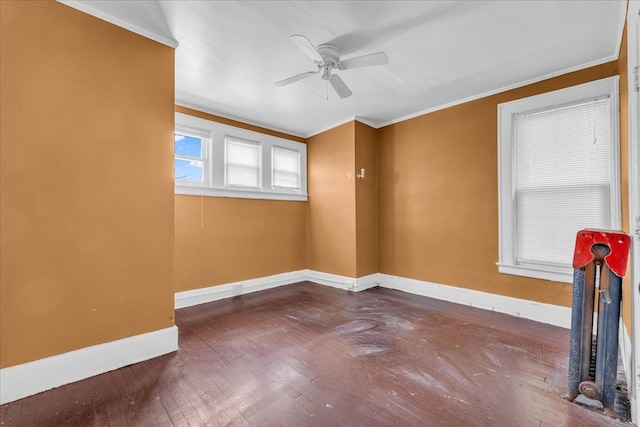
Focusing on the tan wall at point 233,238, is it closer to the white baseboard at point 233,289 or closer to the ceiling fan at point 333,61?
the white baseboard at point 233,289

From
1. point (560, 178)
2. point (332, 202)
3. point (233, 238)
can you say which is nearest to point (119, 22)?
point (233, 238)

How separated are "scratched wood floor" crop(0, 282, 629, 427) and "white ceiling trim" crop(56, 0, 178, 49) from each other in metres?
2.74

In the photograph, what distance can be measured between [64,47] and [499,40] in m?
3.52

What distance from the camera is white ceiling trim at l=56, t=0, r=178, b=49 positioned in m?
2.08

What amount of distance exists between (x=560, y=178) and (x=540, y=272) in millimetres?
1054

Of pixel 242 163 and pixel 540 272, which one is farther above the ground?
pixel 242 163

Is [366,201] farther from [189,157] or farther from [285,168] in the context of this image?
[189,157]

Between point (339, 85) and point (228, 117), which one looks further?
point (228, 117)

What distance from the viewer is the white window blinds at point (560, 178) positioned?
9.21 ft

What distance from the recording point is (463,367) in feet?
7.22

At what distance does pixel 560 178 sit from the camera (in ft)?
10.00

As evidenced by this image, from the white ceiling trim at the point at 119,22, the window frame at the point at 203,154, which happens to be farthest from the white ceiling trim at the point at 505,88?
the white ceiling trim at the point at 119,22

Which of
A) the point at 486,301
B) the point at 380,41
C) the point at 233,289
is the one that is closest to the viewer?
the point at 380,41

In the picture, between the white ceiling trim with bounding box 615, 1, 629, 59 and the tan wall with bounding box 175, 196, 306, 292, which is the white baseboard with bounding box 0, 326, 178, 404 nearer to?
the tan wall with bounding box 175, 196, 306, 292
